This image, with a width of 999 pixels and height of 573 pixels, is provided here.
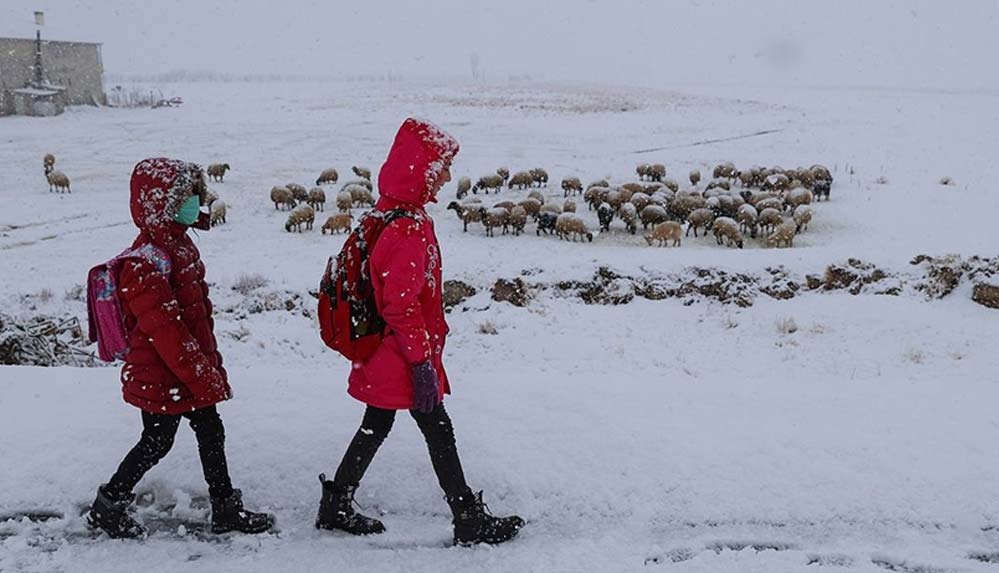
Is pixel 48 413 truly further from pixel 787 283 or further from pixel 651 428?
pixel 787 283

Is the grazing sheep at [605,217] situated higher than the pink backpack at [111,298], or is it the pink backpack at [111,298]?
the pink backpack at [111,298]

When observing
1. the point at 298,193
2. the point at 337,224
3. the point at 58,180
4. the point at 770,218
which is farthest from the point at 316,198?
the point at 770,218

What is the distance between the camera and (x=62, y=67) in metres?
43.2

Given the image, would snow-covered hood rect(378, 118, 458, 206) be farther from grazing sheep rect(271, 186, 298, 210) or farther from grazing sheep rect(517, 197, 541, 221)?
grazing sheep rect(271, 186, 298, 210)

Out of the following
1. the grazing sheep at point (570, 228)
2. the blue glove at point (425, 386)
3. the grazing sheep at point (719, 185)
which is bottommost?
the grazing sheep at point (570, 228)

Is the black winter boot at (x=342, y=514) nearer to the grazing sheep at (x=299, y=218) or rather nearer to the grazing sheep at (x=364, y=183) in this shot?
the grazing sheep at (x=299, y=218)

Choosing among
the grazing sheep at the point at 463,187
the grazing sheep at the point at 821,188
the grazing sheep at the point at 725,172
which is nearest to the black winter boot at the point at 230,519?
the grazing sheep at the point at 463,187

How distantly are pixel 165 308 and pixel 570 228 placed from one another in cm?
1339

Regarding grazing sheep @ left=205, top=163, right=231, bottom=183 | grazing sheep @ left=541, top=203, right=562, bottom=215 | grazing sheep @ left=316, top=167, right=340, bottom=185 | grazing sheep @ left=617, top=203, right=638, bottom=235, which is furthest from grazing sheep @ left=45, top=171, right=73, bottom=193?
grazing sheep @ left=617, top=203, right=638, bottom=235

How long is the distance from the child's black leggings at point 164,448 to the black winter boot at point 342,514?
0.47 m

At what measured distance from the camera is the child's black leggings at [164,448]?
3.16 m

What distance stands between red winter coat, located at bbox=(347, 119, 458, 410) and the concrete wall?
152 feet

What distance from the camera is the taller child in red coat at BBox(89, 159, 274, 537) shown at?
291 cm

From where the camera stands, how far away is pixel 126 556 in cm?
312
